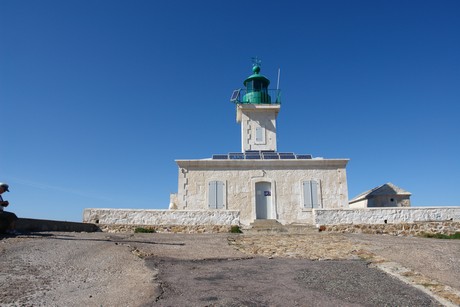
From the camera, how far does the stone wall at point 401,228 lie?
1283 centimetres

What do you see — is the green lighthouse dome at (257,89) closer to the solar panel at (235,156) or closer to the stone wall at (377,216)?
the solar panel at (235,156)

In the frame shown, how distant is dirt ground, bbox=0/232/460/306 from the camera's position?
3.49 meters

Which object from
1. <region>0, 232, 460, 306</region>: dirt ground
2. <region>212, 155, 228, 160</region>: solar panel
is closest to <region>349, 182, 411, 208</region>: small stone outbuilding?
<region>212, 155, 228, 160</region>: solar panel

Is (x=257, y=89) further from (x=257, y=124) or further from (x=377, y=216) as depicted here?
(x=377, y=216)

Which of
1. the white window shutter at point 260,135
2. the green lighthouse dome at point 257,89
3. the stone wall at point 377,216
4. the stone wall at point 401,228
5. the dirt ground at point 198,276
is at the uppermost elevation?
the green lighthouse dome at point 257,89

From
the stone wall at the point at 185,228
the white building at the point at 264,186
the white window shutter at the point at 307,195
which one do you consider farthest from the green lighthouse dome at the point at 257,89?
the stone wall at the point at 185,228

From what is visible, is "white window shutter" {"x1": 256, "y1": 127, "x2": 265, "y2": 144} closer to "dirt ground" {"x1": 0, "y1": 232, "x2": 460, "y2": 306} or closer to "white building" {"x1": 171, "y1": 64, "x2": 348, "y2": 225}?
"white building" {"x1": 171, "y1": 64, "x2": 348, "y2": 225}

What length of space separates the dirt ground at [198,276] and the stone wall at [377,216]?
5.86m

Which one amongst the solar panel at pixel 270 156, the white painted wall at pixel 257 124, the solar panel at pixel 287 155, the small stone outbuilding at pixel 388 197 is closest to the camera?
the solar panel at pixel 270 156

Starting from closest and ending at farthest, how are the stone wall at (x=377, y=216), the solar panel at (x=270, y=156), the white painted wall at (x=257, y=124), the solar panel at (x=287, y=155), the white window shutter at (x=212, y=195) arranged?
the stone wall at (x=377, y=216) < the white window shutter at (x=212, y=195) < the solar panel at (x=270, y=156) < the solar panel at (x=287, y=155) < the white painted wall at (x=257, y=124)

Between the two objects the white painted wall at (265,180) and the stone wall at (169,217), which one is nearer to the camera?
the stone wall at (169,217)

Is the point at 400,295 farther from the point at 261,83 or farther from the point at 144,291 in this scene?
the point at 261,83

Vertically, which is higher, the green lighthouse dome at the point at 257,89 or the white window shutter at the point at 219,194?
the green lighthouse dome at the point at 257,89

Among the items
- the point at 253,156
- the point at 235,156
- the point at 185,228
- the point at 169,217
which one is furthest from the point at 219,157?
the point at 185,228
